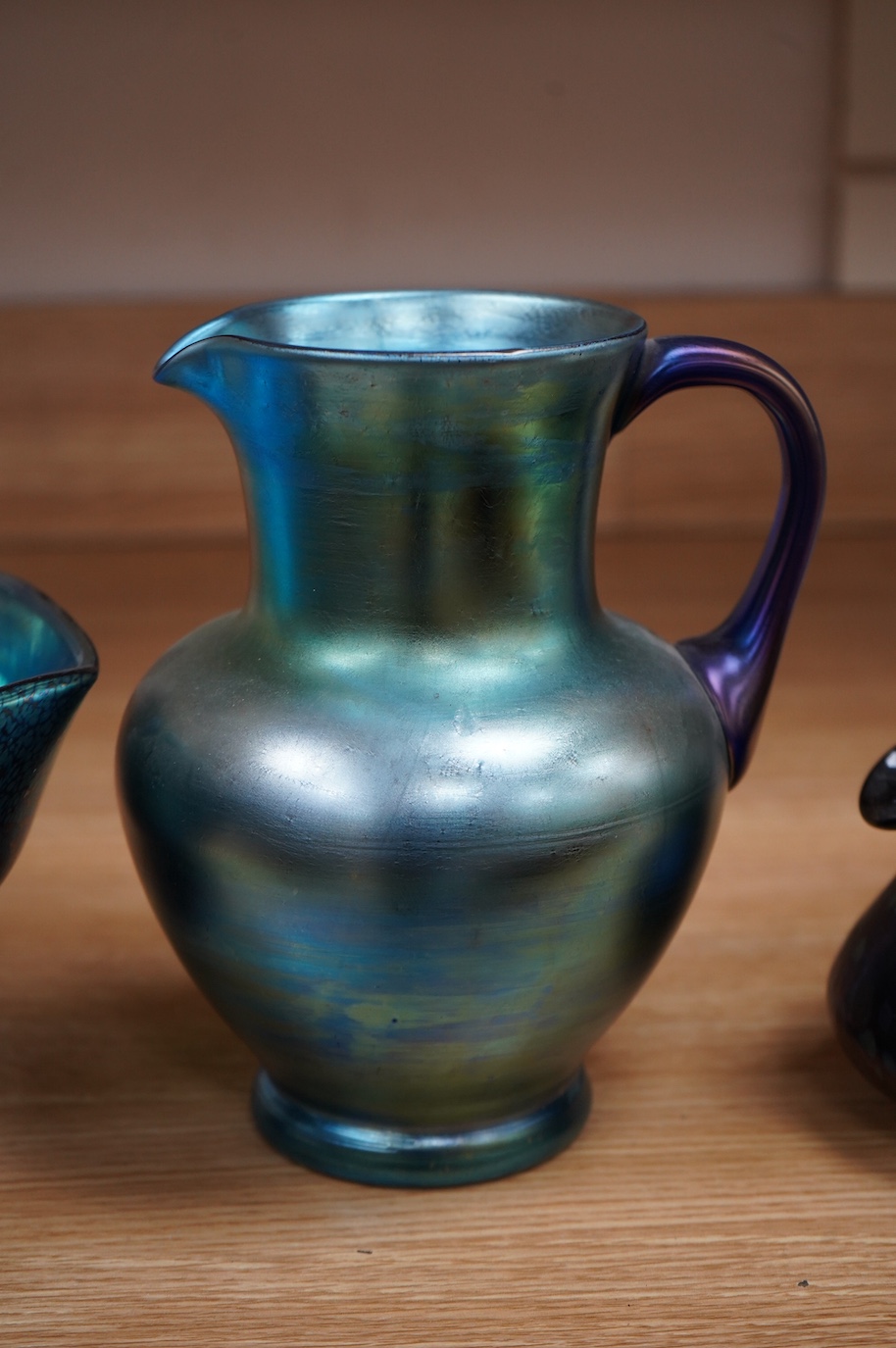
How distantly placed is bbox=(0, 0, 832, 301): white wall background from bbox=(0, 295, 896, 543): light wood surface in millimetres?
50

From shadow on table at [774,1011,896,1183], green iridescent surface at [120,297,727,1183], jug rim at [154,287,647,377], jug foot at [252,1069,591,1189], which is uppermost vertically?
jug rim at [154,287,647,377]

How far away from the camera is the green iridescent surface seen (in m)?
0.42

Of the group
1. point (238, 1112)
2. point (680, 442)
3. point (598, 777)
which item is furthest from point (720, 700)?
point (680, 442)

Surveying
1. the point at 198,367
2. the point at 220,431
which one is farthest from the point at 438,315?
the point at 220,431

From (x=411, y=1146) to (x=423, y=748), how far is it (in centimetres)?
14

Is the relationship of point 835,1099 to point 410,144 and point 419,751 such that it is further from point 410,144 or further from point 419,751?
point 410,144

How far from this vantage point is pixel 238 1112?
533mm

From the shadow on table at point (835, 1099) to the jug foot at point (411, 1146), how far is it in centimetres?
9

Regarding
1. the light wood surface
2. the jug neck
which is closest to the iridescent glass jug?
the jug neck

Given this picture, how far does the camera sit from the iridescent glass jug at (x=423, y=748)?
425 mm

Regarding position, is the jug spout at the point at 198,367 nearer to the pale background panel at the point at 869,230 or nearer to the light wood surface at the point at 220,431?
the light wood surface at the point at 220,431

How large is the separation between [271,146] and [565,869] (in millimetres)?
917

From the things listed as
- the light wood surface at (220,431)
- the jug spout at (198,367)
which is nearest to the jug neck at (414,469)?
the jug spout at (198,367)

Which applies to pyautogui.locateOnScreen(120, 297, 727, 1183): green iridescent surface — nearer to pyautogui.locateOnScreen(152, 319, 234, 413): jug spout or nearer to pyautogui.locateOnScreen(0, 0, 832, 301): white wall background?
pyautogui.locateOnScreen(152, 319, 234, 413): jug spout
